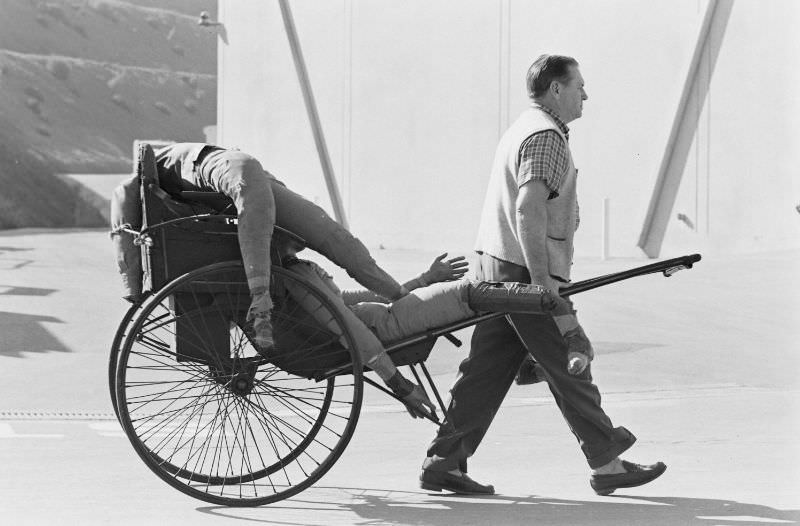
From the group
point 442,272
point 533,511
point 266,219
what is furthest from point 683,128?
point 266,219

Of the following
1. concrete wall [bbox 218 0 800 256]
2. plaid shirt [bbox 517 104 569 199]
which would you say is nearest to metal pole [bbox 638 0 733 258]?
concrete wall [bbox 218 0 800 256]

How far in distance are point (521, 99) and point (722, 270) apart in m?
7.83

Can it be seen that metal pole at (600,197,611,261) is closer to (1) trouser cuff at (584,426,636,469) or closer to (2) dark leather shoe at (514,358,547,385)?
(2) dark leather shoe at (514,358,547,385)

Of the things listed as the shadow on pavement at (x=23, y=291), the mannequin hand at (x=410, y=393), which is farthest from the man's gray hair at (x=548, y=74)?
the shadow on pavement at (x=23, y=291)

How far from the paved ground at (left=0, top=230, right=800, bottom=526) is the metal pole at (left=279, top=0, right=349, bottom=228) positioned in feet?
43.9

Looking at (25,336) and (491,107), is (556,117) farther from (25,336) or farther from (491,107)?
(491,107)

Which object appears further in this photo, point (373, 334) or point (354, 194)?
point (354, 194)

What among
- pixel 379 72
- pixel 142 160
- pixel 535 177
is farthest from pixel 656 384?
pixel 379 72

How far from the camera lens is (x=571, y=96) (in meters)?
5.78

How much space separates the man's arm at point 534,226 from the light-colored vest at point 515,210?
72 millimetres

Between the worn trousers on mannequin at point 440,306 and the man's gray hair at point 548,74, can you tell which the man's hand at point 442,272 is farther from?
the man's gray hair at point 548,74

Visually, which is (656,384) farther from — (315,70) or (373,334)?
(315,70)

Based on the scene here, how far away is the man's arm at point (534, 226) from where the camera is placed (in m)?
5.52

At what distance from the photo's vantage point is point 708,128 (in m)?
21.5
